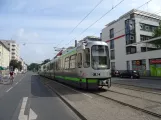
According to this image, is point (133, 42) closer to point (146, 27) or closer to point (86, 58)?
point (146, 27)

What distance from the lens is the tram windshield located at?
13320 millimetres

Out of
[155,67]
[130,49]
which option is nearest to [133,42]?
[130,49]

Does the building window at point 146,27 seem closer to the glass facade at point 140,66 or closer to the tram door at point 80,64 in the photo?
the glass facade at point 140,66

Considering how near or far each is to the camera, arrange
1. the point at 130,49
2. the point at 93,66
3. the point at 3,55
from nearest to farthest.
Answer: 1. the point at 93,66
2. the point at 130,49
3. the point at 3,55

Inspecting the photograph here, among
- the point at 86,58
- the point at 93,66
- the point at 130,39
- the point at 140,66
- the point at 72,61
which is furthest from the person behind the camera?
the point at 130,39

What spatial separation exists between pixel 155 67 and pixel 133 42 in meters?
10.1

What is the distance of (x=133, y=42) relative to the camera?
47875 mm

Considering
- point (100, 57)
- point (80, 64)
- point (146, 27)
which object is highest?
point (146, 27)

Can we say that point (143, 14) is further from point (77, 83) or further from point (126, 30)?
point (77, 83)

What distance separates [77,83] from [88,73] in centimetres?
156

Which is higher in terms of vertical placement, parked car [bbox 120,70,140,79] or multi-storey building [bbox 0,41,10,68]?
multi-storey building [bbox 0,41,10,68]

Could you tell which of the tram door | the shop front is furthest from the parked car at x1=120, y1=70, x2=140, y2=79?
the tram door

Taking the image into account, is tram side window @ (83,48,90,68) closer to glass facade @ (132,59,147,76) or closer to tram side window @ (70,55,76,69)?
tram side window @ (70,55,76,69)

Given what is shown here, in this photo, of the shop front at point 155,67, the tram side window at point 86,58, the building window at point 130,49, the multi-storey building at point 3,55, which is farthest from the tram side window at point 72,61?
the multi-storey building at point 3,55
